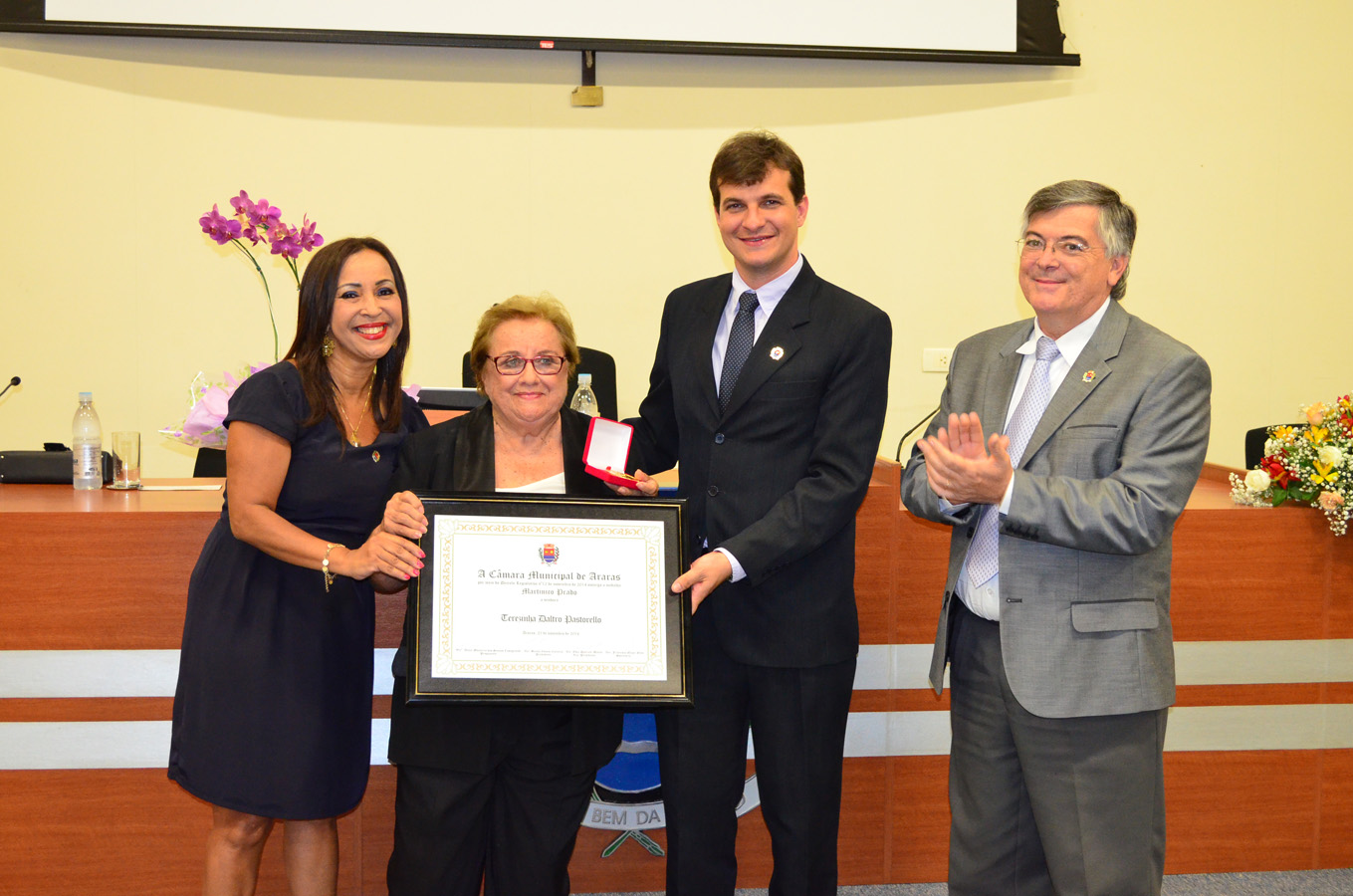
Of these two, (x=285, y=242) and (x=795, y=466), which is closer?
(x=795, y=466)

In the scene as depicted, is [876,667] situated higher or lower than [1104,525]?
lower

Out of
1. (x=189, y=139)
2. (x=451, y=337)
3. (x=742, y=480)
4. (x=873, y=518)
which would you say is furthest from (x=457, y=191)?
(x=742, y=480)

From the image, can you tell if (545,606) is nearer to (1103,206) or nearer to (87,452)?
(1103,206)

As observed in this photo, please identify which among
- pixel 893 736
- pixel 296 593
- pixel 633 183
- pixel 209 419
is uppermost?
pixel 633 183

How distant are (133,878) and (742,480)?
6.51 feet

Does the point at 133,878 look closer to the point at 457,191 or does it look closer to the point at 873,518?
the point at 873,518

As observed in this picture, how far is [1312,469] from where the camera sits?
10.1ft

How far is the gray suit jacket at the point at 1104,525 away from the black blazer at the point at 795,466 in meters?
0.36

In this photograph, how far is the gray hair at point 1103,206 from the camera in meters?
2.05

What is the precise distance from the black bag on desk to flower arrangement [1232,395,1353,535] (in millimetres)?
3405

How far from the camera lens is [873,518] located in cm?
299

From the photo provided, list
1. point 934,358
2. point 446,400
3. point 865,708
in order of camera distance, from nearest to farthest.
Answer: point 865,708 → point 446,400 → point 934,358

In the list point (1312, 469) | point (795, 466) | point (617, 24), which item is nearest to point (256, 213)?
point (795, 466)

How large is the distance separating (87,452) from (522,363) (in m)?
1.66
